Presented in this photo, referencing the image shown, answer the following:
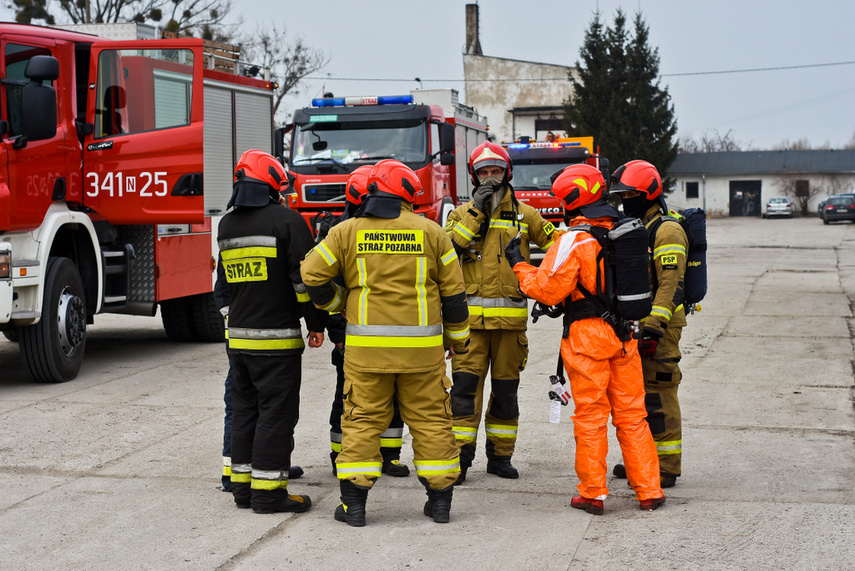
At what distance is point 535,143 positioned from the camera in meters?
21.6

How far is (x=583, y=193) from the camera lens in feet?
16.9

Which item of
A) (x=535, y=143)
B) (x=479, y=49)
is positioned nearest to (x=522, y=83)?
(x=479, y=49)

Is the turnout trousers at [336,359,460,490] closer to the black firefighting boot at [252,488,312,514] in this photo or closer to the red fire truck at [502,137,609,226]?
the black firefighting boot at [252,488,312,514]

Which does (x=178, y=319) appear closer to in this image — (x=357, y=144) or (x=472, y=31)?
(x=357, y=144)

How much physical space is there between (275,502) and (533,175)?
53.4ft

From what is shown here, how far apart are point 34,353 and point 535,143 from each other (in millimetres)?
14648

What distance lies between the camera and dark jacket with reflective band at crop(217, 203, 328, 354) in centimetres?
509

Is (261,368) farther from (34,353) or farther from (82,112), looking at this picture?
(82,112)

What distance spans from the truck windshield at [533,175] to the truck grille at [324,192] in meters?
6.58

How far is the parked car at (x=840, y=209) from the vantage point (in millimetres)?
46547

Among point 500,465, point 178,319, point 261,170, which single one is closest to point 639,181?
point 500,465

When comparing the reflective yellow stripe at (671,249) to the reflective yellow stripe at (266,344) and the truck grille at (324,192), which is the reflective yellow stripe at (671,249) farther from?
the truck grille at (324,192)

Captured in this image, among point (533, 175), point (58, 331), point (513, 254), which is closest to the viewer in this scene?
point (513, 254)

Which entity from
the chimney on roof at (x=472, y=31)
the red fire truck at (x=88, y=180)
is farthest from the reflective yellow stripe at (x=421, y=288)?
the chimney on roof at (x=472, y=31)
